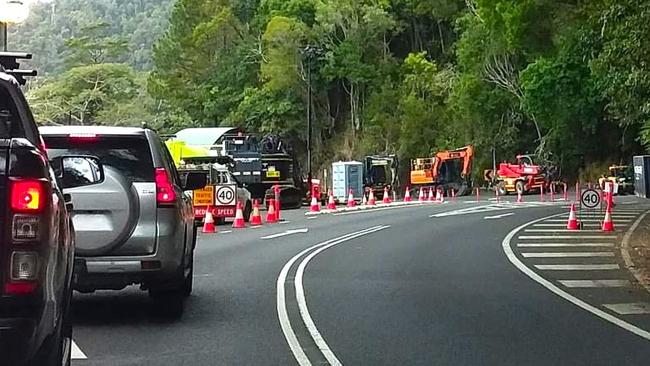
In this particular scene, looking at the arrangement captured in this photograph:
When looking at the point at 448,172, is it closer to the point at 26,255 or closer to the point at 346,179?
the point at 346,179

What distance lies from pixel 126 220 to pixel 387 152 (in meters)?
56.5

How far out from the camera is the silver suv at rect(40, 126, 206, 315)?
10398 mm

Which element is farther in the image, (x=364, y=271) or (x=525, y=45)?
(x=525, y=45)

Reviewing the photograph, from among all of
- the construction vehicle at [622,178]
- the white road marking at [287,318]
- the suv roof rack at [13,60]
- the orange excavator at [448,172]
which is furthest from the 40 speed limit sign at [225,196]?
the orange excavator at [448,172]

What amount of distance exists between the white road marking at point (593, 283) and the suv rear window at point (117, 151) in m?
6.80

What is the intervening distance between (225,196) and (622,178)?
2838cm

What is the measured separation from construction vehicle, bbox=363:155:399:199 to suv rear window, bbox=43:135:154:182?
43773 millimetres

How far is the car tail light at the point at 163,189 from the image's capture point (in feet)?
35.1

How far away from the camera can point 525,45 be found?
121 ft

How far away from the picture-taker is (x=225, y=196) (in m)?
28.3

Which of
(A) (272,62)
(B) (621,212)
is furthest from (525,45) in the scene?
(A) (272,62)

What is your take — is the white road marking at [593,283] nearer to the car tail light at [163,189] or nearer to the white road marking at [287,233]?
the car tail light at [163,189]

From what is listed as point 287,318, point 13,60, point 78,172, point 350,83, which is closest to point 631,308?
point 287,318

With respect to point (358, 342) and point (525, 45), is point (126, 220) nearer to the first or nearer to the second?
point (358, 342)
